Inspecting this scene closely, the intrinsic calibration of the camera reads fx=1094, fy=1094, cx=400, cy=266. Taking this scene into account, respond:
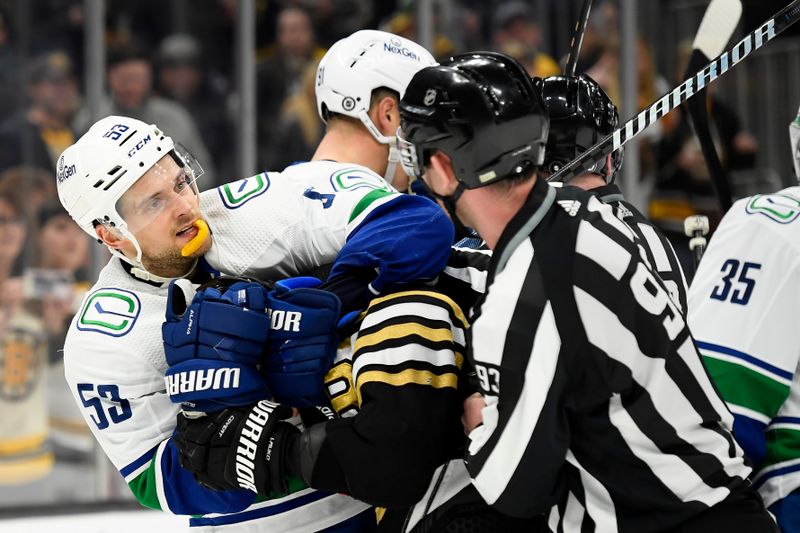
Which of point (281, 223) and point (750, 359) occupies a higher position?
point (281, 223)

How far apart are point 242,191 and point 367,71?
1.59 feet

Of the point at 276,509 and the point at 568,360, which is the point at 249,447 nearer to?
the point at 276,509

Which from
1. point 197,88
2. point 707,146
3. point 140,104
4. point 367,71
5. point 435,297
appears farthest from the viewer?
point 197,88

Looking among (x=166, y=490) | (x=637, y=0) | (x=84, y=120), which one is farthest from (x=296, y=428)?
(x=637, y=0)

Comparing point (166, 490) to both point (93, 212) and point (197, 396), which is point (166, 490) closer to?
point (197, 396)

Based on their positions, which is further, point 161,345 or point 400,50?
point 400,50

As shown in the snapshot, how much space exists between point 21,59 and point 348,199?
2.74 meters

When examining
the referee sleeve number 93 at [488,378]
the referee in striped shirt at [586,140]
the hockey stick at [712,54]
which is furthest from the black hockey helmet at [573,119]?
the referee sleeve number 93 at [488,378]

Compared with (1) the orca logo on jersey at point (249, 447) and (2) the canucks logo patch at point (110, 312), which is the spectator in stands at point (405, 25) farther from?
(1) the orca logo on jersey at point (249, 447)

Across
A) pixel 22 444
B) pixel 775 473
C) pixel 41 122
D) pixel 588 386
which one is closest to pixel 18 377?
pixel 22 444

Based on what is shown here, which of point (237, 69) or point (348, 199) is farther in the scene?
point (237, 69)

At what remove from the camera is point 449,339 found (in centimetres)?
168

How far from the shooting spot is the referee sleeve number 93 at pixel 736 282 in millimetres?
1830

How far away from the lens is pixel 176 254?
1938mm
